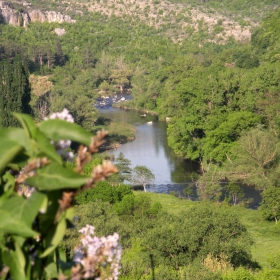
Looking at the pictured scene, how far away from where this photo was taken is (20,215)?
1.25 m

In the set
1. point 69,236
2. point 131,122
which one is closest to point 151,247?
point 69,236

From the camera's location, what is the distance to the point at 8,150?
1.28m

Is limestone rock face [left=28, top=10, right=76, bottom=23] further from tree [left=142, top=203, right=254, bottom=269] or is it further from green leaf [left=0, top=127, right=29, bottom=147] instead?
green leaf [left=0, top=127, right=29, bottom=147]

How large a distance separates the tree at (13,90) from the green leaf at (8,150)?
30126mm

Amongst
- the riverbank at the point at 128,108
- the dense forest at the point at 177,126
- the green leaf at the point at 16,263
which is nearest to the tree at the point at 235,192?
the dense forest at the point at 177,126

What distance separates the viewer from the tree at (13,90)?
31453 millimetres

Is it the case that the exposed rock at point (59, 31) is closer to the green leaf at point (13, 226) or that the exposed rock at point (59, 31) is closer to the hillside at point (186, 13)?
the hillside at point (186, 13)

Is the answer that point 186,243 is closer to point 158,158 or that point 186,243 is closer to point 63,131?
point 63,131

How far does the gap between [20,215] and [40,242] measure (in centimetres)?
16

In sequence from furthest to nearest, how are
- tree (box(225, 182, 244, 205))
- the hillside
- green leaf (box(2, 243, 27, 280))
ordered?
the hillside, tree (box(225, 182, 244, 205)), green leaf (box(2, 243, 27, 280))

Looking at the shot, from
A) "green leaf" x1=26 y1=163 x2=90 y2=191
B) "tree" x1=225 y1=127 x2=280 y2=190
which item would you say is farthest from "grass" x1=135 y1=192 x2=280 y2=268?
"green leaf" x1=26 y1=163 x2=90 y2=191

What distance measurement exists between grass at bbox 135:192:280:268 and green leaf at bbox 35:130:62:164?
14257mm

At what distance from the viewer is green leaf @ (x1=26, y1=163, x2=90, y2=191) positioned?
1.21 metres

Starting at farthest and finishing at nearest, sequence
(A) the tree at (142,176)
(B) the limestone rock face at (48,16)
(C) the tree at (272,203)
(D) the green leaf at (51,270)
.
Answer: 1. (B) the limestone rock face at (48,16)
2. (A) the tree at (142,176)
3. (C) the tree at (272,203)
4. (D) the green leaf at (51,270)
